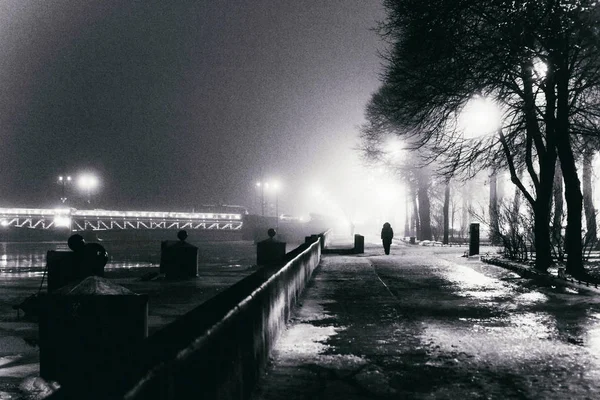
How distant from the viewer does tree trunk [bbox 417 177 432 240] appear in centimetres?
4581

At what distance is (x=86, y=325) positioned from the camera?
6.10 meters

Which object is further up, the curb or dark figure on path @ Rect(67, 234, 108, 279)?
dark figure on path @ Rect(67, 234, 108, 279)

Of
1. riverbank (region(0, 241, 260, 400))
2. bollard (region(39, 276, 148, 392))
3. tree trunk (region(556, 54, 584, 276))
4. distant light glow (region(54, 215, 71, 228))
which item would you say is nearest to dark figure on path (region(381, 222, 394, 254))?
riverbank (region(0, 241, 260, 400))

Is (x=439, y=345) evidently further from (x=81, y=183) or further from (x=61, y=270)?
(x=81, y=183)

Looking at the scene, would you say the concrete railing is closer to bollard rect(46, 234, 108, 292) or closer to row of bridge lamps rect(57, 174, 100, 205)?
bollard rect(46, 234, 108, 292)

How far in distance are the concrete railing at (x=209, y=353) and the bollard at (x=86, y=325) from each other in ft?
3.03

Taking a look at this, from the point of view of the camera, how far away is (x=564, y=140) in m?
15.9

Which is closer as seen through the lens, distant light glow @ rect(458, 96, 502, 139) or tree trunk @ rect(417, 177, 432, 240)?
distant light glow @ rect(458, 96, 502, 139)

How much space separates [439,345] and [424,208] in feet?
130

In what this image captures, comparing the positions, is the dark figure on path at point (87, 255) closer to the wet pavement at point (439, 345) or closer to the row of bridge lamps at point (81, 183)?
the wet pavement at point (439, 345)

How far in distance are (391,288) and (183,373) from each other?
11985 millimetres

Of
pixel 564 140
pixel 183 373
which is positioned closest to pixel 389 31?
pixel 564 140

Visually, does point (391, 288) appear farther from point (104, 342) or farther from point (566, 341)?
point (104, 342)

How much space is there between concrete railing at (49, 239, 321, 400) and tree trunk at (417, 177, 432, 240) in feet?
129
